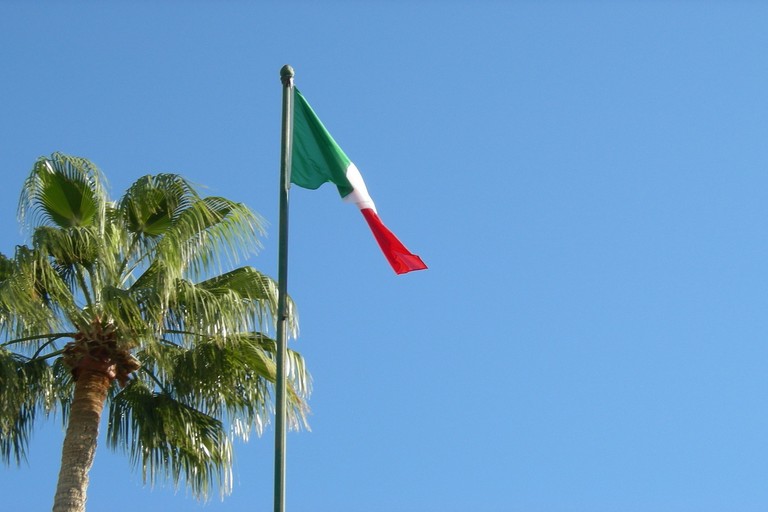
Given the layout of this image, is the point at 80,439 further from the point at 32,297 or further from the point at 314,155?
the point at 314,155

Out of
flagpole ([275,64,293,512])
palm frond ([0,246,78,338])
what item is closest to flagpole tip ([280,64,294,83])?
flagpole ([275,64,293,512])

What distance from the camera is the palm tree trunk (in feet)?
49.2

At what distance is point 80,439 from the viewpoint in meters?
15.3

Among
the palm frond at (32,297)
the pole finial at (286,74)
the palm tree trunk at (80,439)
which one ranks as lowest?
the palm tree trunk at (80,439)

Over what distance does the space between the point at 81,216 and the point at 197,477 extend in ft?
10.6

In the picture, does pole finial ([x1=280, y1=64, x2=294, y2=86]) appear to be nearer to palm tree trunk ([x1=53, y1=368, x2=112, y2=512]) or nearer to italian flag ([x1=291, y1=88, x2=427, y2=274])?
italian flag ([x1=291, y1=88, x2=427, y2=274])

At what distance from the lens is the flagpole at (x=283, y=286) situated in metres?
12.0

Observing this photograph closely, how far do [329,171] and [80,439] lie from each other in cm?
405

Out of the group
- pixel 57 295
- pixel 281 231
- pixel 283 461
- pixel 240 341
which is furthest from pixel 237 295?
pixel 283 461

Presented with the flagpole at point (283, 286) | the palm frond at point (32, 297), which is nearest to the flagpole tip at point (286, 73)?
the flagpole at point (283, 286)

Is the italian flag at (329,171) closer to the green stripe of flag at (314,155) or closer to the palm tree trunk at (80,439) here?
the green stripe of flag at (314,155)

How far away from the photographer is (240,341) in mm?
16172

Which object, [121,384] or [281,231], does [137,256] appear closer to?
[121,384]

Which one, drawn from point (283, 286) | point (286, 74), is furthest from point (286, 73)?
point (283, 286)
